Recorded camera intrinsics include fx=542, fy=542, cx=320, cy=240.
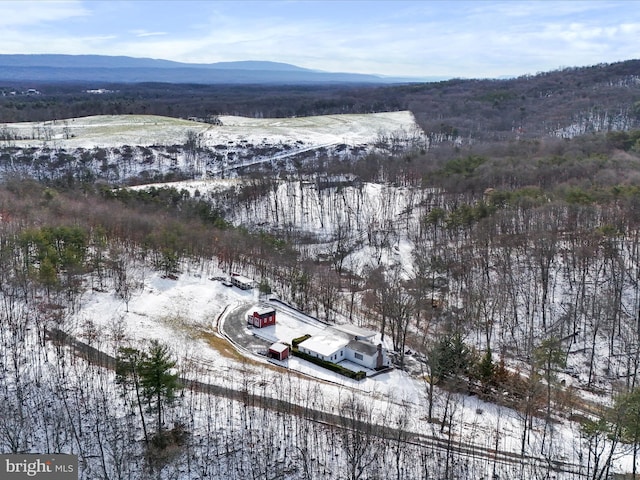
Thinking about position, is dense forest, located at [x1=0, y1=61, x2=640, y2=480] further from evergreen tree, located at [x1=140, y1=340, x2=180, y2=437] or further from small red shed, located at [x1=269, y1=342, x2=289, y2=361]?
small red shed, located at [x1=269, y1=342, x2=289, y2=361]

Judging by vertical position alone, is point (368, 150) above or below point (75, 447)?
above

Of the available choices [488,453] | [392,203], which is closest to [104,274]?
[488,453]

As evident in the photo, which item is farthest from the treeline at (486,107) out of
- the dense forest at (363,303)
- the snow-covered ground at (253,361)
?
the snow-covered ground at (253,361)

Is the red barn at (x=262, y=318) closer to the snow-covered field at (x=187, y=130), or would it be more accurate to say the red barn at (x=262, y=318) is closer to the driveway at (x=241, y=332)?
the driveway at (x=241, y=332)

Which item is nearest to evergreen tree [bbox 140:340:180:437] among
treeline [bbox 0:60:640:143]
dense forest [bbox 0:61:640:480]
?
dense forest [bbox 0:61:640:480]

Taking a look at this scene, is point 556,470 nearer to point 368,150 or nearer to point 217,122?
point 368,150

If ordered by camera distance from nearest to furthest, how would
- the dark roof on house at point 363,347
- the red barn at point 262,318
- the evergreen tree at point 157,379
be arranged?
the evergreen tree at point 157,379 → the dark roof on house at point 363,347 → the red barn at point 262,318
